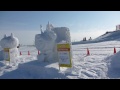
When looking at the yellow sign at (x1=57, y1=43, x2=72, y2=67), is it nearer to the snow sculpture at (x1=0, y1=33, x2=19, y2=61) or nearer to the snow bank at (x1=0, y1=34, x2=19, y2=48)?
the snow sculpture at (x1=0, y1=33, x2=19, y2=61)

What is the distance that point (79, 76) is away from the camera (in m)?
7.21

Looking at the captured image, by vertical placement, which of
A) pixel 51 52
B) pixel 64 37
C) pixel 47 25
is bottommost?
pixel 51 52

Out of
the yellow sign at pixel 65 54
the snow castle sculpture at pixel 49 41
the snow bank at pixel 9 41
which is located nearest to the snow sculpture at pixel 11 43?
the snow bank at pixel 9 41

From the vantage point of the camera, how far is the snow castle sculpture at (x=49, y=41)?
9539 millimetres

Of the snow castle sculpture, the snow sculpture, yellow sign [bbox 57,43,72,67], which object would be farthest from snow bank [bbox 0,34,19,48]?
yellow sign [bbox 57,43,72,67]

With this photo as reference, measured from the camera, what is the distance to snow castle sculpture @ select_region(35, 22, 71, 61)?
9.54 metres

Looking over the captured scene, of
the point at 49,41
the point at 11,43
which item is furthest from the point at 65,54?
the point at 11,43

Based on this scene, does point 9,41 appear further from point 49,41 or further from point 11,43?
point 49,41

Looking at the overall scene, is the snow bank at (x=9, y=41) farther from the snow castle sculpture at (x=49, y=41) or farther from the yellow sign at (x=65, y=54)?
the yellow sign at (x=65, y=54)

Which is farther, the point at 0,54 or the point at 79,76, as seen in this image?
the point at 0,54
